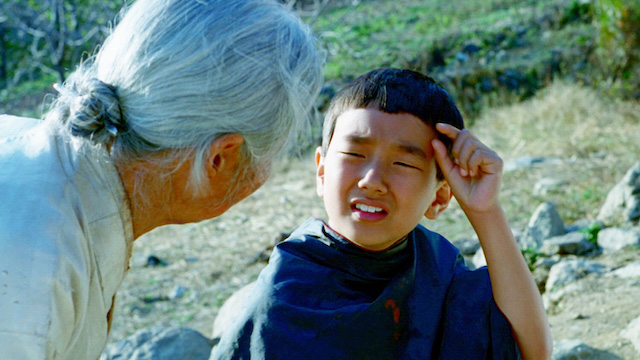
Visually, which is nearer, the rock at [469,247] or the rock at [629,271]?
the rock at [629,271]

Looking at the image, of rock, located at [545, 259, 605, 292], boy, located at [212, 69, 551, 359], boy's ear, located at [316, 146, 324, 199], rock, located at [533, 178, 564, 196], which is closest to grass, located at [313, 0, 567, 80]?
rock, located at [533, 178, 564, 196]

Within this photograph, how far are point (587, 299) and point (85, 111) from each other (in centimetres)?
308

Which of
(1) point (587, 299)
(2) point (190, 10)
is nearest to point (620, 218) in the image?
(1) point (587, 299)

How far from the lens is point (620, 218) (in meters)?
5.35

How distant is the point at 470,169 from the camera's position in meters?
2.07

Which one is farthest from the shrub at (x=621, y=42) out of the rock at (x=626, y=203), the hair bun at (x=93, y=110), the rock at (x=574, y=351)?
the hair bun at (x=93, y=110)

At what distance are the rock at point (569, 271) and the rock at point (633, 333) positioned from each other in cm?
85

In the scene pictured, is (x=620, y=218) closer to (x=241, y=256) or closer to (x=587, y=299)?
(x=587, y=299)

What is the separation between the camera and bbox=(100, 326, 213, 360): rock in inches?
145

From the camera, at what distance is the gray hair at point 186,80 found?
1.96 meters

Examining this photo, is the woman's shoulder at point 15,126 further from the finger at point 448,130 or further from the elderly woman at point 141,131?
the finger at point 448,130

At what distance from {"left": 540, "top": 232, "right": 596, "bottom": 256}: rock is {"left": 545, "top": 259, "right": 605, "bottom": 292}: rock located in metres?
0.40

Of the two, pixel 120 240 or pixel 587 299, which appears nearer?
pixel 120 240

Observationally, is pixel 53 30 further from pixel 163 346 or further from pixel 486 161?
pixel 486 161
